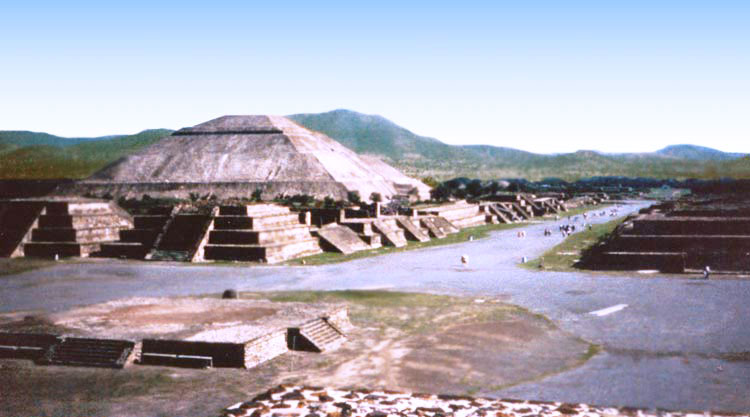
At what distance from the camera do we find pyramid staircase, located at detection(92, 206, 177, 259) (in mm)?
51812

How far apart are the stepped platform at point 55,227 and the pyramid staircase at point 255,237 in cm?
988

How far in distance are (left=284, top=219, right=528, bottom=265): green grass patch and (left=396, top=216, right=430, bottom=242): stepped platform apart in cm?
89

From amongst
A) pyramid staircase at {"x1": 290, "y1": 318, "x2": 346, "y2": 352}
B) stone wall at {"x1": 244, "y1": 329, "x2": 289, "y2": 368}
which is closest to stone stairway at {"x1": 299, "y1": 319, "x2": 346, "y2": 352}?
pyramid staircase at {"x1": 290, "y1": 318, "x2": 346, "y2": 352}

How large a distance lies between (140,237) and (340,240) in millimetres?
14184

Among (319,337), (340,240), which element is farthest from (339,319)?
(340,240)

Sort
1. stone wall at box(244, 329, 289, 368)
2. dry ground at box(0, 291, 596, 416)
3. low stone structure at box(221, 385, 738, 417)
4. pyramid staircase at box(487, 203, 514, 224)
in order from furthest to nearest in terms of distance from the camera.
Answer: pyramid staircase at box(487, 203, 514, 224), stone wall at box(244, 329, 289, 368), dry ground at box(0, 291, 596, 416), low stone structure at box(221, 385, 738, 417)

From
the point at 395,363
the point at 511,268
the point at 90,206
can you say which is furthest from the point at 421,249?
the point at 395,363

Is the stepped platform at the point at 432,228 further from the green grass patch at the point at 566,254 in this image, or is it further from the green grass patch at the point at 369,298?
the green grass patch at the point at 369,298

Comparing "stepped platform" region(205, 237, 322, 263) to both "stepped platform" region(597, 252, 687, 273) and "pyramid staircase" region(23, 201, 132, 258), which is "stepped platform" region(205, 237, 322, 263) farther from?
"stepped platform" region(597, 252, 687, 273)

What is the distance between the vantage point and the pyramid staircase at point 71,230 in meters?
52.8

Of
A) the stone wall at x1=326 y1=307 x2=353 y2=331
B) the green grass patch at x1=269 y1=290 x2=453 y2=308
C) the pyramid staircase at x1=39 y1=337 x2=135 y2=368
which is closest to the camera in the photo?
the pyramid staircase at x1=39 y1=337 x2=135 y2=368

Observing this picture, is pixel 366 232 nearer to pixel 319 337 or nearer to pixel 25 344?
pixel 319 337

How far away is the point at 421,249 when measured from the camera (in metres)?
58.3

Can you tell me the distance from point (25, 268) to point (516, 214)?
6879 cm
